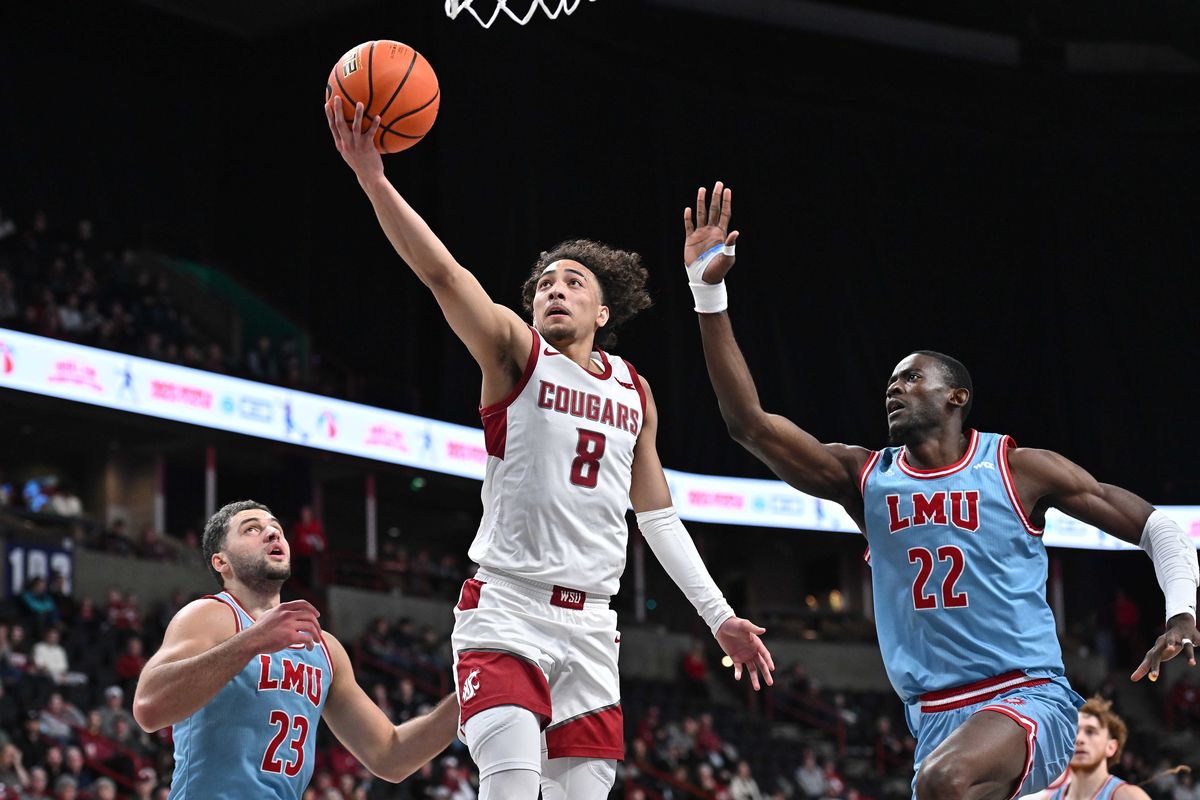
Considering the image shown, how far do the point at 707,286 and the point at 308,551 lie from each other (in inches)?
740

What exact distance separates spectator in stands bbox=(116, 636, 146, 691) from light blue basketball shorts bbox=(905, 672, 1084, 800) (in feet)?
42.1

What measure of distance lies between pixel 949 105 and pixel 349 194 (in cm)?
1279

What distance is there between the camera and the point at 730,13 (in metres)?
31.8

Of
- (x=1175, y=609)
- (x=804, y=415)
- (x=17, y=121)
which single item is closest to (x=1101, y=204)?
(x=804, y=415)

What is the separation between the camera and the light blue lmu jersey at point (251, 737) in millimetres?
5754

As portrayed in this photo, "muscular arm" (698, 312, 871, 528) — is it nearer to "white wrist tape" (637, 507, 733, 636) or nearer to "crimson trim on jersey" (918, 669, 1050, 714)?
"white wrist tape" (637, 507, 733, 636)

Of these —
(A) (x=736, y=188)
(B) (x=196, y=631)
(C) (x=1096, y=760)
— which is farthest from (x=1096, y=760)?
(A) (x=736, y=188)

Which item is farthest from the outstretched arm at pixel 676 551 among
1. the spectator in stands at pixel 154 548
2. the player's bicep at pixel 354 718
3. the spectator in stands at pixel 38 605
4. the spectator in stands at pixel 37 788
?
the spectator in stands at pixel 154 548

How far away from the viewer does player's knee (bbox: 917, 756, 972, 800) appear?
5.27 m

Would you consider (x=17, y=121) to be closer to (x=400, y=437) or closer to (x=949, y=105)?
(x=400, y=437)

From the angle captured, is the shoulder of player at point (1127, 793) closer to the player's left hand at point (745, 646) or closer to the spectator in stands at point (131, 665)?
the player's left hand at point (745, 646)

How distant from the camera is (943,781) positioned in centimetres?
529

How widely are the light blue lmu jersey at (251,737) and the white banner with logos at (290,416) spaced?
16.2m

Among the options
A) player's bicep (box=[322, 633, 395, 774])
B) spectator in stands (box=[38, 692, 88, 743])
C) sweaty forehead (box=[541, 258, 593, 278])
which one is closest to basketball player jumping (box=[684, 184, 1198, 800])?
sweaty forehead (box=[541, 258, 593, 278])
